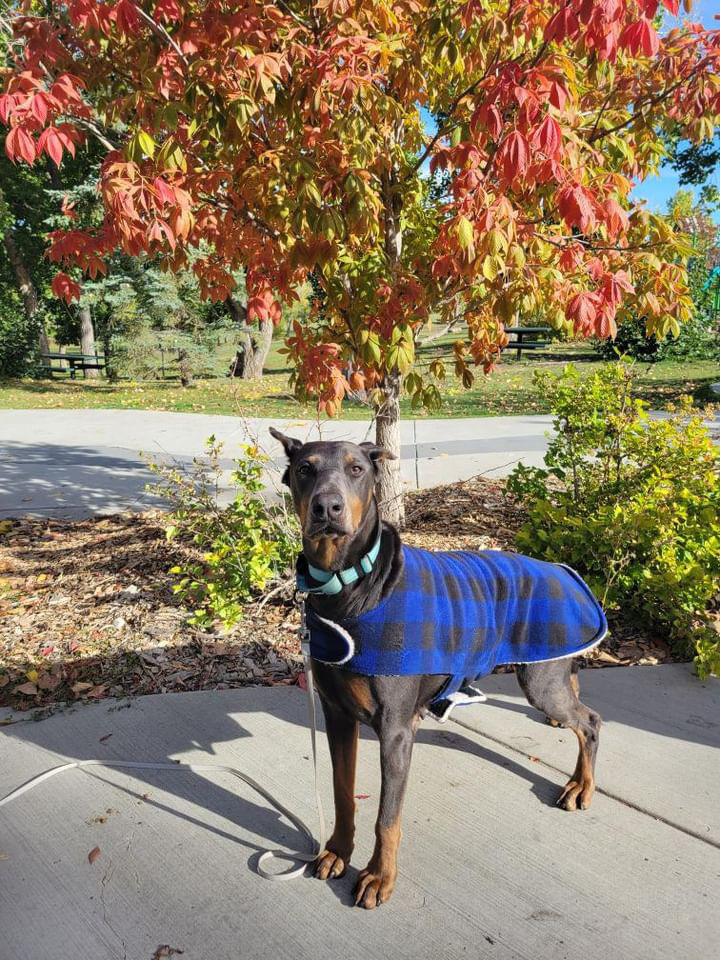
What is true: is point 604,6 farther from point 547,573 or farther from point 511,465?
point 511,465

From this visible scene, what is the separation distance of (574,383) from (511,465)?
8.82ft

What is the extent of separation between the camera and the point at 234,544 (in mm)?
4469

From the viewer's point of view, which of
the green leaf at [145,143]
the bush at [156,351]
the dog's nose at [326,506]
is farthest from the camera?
the bush at [156,351]

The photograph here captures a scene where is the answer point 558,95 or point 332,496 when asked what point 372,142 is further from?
point 332,496

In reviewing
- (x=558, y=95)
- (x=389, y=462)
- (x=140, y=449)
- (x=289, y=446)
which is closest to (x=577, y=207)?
(x=558, y=95)

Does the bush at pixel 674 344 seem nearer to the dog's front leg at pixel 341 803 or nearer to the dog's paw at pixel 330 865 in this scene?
the dog's front leg at pixel 341 803

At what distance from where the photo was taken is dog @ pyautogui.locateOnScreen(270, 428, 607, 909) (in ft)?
7.54

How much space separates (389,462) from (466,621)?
2.84m

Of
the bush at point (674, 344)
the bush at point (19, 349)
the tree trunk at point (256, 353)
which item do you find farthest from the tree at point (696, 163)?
the bush at point (19, 349)

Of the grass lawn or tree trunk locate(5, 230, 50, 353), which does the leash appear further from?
tree trunk locate(5, 230, 50, 353)

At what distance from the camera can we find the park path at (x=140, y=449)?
7121 mm

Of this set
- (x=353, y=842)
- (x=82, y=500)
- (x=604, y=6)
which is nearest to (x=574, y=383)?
(x=604, y=6)

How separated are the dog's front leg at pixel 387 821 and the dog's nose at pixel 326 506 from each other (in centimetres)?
73

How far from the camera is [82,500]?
23.1ft
